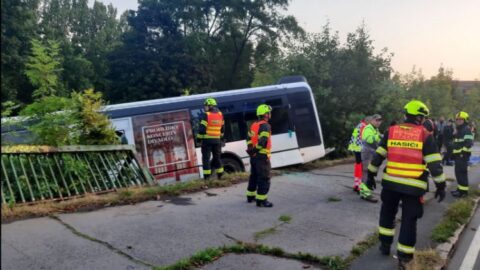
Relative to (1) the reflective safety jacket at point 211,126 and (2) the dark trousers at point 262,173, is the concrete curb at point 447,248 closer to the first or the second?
(2) the dark trousers at point 262,173

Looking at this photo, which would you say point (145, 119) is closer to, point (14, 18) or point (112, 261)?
point (112, 261)

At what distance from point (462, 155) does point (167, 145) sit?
6.95 meters

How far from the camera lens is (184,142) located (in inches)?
427

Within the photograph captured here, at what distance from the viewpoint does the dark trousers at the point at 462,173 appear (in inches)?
347

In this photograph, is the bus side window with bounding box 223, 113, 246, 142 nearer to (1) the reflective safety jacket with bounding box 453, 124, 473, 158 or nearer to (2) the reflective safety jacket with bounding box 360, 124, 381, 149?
(2) the reflective safety jacket with bounding box 360, 124, 381, 149

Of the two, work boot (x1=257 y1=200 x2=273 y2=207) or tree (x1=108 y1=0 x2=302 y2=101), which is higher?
tree (x1=108 y1=0 x2=302 y2=101)

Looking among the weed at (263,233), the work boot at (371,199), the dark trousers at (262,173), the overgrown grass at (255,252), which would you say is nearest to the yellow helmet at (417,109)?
the overgrown grass at (255,252)

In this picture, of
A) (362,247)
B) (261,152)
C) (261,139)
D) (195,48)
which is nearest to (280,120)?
(261,152)

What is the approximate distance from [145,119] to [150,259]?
6.65 meters

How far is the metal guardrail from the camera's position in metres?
4.87

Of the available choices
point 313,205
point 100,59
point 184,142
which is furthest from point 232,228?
point 100,59

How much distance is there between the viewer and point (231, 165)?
11.2 metres

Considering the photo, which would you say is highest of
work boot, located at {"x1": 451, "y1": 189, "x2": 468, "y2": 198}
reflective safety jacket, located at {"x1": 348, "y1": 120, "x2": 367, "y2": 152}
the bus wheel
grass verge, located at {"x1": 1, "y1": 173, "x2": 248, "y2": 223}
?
reflective safety jacket, located at {"x1": 348, "y1": 120, "x2": 367, "y2": 152}

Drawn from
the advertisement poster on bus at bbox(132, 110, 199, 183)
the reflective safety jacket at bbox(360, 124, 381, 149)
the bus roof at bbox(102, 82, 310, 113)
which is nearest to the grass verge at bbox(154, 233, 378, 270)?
the reflective safety jacket at bbox(360, 124, 381, 149)
